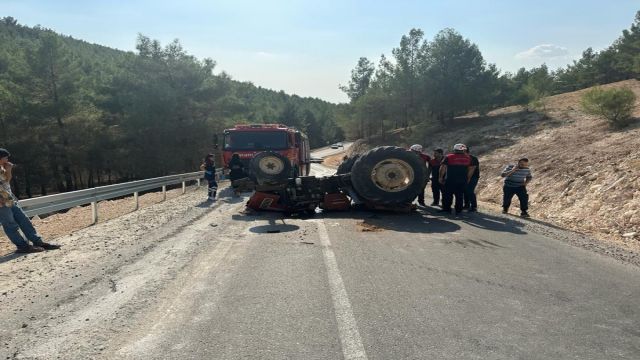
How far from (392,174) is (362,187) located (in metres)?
0.71

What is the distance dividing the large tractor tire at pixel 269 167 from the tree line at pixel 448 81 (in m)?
23.8

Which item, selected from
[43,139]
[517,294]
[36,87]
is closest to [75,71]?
[36,87]

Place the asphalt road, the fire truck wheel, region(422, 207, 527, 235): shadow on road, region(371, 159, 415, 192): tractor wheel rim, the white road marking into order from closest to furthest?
the white road marking
the asphalt road
region(422, 207, 527, 235): shadow on road
region(371, 159, 415, 192): tractor wheel rim
the fire truck wheel

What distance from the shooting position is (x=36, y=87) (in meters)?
33.3

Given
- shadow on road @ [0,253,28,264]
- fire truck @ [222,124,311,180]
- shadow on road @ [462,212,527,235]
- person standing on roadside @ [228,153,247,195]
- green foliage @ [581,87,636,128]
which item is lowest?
shadow on road @ [462,212,527,235]

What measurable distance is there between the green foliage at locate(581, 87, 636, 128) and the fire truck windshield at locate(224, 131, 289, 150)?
1221 centimetres

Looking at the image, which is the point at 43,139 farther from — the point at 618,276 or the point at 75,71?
the point at 618,276

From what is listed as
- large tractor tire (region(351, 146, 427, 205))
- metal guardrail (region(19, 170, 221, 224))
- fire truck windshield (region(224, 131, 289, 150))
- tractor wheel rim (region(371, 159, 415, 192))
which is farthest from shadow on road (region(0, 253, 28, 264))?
fire truck windshield (region(224, 131, 289, 150))

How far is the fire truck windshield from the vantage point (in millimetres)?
16328

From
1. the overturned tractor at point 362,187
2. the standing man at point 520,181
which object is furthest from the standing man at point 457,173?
the standing man at point 520,181

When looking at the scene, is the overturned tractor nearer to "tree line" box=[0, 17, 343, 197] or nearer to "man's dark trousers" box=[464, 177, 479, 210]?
"man's dark trousers" box=[464, 177, 479, 210]

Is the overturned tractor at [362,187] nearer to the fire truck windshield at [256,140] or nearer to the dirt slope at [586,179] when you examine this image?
the dirt slope at [586,179]

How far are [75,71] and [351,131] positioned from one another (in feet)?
133

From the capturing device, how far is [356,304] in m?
4.34
